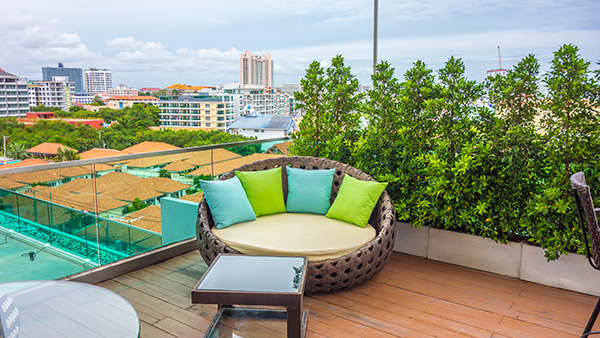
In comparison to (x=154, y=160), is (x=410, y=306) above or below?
below

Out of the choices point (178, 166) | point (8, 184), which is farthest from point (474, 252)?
point (8, 184)

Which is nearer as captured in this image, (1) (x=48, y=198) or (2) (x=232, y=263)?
(2) (x=232, y=263)

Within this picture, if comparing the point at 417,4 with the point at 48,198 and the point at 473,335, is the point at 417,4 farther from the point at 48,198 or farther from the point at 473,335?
the point at 48,198

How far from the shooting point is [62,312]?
1.66 m

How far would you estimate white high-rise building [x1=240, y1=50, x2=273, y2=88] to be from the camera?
7273 millimetres

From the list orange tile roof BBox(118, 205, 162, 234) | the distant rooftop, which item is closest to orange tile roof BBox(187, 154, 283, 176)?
orange tile roof BBox(118, 205, 162, 234)

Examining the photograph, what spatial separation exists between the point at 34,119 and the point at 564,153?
7717mm

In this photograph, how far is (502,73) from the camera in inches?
125

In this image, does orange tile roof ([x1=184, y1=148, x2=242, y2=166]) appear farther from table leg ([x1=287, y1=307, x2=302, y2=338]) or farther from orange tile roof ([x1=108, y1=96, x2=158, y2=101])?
orange tile roof ([x1=108, y1=96, x2=158, y2=101])

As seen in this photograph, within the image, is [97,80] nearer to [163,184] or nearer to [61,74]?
[61,74]

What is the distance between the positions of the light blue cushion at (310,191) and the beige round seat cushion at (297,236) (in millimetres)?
126

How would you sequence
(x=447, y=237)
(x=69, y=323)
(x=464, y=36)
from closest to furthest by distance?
(x=69, y=323), (x=447, y=237), (x=464, y=36)

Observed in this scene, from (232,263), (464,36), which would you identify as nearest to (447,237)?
(232,263)

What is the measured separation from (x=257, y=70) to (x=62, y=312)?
6.39 metres
